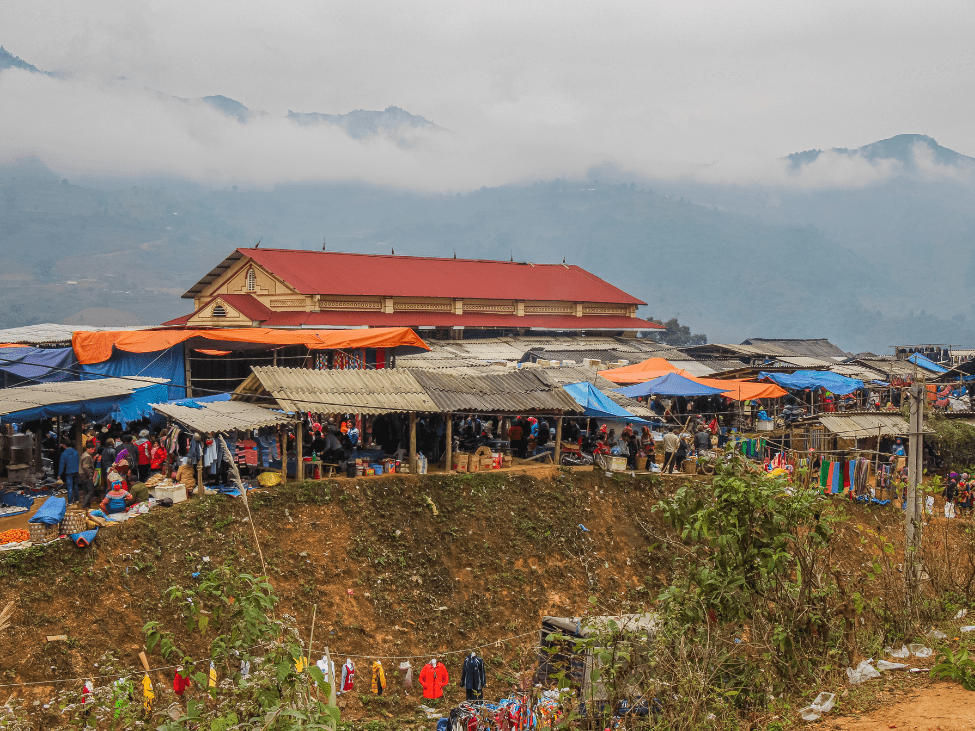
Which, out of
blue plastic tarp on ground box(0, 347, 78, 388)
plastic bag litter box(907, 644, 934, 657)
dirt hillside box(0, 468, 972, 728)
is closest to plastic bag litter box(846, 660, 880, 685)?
plastic bag litter box(907, 644, 934, 657)

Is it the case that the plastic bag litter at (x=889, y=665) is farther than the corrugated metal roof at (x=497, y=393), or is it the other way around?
the corrugated metal roof at (x=497, y=393)

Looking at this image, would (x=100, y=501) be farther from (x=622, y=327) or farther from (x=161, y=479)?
(x=622, y=327)

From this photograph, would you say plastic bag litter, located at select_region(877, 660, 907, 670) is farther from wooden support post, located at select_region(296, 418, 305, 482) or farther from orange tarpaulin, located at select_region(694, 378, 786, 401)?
orange tarpaulin, located at select_region(694, 378, 786, 401)

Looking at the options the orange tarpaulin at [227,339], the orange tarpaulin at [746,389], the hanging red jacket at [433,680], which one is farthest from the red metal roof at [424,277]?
the hanging red jacket at [433,680]

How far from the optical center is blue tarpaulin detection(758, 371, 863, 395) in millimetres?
28281

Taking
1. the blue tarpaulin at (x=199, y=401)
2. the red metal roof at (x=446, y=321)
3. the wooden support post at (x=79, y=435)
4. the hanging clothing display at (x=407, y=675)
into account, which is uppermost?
the red metal roof at (x=446, y=321)

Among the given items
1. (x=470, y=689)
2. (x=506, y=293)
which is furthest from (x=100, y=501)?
(x=506, y=293)

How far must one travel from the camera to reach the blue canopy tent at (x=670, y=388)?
22.9m

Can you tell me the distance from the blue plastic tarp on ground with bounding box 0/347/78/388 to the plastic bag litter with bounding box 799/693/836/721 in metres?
20.5

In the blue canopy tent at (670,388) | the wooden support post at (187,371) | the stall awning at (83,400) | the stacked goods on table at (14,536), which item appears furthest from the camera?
the blue canopy tent at (670,388)

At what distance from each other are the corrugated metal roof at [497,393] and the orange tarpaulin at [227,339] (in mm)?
3156

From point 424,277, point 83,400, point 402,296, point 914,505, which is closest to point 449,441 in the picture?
point 83,400

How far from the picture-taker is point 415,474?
19.1 metres

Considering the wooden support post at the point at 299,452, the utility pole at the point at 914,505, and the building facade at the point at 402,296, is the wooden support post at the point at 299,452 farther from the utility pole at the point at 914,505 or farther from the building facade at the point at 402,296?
the building facade at the point at 402,296
